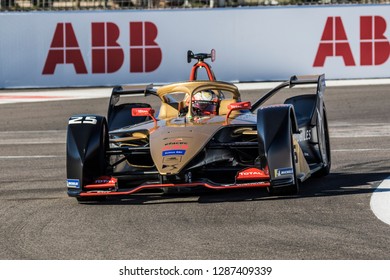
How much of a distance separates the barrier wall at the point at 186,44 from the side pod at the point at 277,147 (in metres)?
13.1

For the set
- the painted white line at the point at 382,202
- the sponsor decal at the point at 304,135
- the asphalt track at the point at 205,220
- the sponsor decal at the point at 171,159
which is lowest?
the asphalt track at the point at 205,220

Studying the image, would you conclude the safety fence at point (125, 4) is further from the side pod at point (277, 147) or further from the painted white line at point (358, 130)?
the side pod at point (277, 147)

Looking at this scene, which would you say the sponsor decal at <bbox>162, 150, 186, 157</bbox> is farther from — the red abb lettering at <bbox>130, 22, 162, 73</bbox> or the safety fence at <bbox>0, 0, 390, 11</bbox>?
the safety fence at <bbox>0, 0, 390, 11</bbox>

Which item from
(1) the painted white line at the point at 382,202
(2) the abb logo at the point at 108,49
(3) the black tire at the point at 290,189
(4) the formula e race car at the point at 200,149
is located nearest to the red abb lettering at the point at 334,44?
(2) the abb logo at the point at 108,49

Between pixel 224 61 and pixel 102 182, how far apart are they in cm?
1333

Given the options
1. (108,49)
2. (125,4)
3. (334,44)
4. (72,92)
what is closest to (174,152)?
(72,92)

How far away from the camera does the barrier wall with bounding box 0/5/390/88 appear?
75.0 feet

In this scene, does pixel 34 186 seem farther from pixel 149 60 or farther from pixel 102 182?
pixel 149 60

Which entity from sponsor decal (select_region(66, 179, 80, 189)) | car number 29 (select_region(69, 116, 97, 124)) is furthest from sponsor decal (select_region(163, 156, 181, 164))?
car number 29 (select_region(69, 116, 97, 124))

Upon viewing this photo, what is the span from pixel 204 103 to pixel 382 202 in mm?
2600

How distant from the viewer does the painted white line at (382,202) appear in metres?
8.91

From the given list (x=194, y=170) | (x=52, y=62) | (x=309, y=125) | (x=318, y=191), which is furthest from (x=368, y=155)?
(x=52, y=62)

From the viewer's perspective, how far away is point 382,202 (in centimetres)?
958

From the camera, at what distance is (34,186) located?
11289 millimetres
